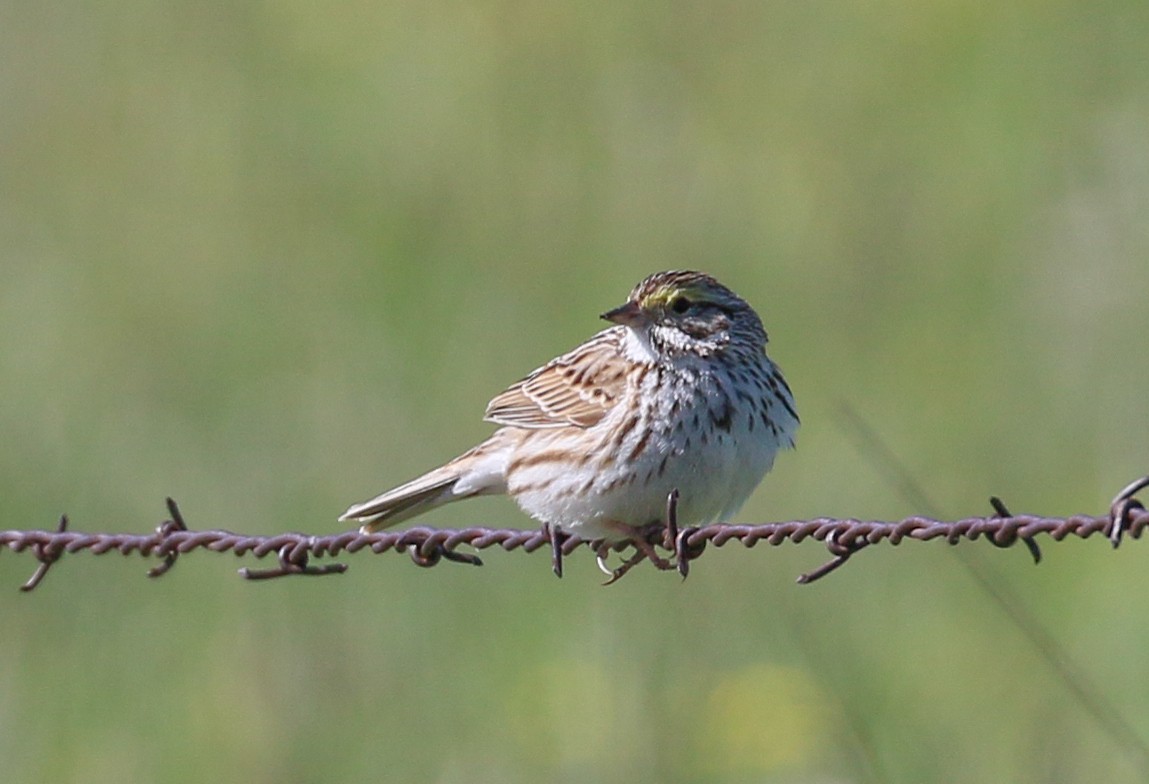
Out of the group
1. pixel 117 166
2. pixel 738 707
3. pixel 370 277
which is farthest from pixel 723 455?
pixel 117 166

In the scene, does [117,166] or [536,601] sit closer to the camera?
[536,601]

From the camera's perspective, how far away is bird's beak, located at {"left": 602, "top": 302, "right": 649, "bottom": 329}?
6816mm

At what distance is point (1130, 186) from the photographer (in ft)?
33.5

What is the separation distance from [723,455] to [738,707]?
77.1 inches

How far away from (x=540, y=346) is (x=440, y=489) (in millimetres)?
3389

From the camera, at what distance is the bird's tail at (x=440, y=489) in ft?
24.3

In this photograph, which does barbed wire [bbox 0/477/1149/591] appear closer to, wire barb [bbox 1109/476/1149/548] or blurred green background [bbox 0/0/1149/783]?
wire barb [bbox 1109/476/1149/548]

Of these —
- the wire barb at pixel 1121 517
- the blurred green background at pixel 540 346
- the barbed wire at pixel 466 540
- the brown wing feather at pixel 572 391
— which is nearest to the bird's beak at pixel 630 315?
the brown wing feather at pixel 572 391

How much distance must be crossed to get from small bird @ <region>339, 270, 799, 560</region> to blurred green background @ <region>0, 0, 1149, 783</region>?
903mm

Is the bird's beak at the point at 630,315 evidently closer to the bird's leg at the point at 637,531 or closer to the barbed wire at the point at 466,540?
the bird's leg at the point at 637,531

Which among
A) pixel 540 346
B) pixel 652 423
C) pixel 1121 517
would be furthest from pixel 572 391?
pixel 540 346

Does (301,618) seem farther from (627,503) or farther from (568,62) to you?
(568,62)

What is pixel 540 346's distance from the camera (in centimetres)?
1081

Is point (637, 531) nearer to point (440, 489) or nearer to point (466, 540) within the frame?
point (440, 489)
